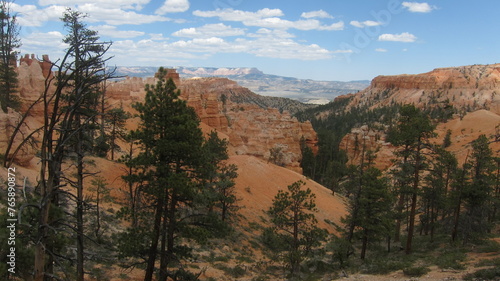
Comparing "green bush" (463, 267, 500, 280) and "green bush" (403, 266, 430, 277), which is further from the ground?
"green bush" (463, 267, 500, 280)

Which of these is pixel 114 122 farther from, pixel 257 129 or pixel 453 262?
pixel 257 129

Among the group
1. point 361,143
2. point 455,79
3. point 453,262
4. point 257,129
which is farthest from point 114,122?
point 455,79

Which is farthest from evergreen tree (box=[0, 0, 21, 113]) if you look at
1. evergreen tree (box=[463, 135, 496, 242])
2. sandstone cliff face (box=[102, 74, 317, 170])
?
evergreen tree (box=[463, 135, 496, 242])

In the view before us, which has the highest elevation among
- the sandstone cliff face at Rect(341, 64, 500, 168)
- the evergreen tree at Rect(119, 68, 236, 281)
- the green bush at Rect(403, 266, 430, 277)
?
the sandstone cliff face at Rect(341, 64, 500, 168)

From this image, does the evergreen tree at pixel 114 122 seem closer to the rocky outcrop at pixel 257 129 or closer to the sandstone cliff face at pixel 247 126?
the sandstone cliff face at pixel 247 126

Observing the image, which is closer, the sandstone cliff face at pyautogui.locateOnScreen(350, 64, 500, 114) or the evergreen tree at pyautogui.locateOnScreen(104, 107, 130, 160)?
the evergreen tree at pyautogui.locateOnScreen(104, 107, 130, 160)

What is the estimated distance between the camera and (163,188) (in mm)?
10578

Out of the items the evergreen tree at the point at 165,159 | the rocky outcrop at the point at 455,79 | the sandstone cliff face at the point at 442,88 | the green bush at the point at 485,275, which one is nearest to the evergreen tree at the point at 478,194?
the green bush at the point at 485,275

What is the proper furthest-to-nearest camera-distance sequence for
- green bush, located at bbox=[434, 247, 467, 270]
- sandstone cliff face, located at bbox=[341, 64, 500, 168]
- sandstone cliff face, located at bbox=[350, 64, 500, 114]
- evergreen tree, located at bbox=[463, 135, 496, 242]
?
sandstone cliff face, located at bbox=[350, 64, 500, 114] → sandstone cliff face, located at bbox=[341, 64, 500, 168] → evergreen tree, located at bbox=[463, 135, 496, 242] → green bush, located at bbox=[434, 247, 467, 270]

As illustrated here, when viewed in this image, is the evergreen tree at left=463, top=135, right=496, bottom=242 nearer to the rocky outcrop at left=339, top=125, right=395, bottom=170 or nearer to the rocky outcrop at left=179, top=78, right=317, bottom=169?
the rocky outcrop at left=179, top=78, right=317, bottom=169

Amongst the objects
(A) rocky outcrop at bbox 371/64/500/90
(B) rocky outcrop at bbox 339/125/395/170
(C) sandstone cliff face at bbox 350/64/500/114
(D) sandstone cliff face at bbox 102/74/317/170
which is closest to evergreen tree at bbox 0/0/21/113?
(D) sandstone cliff face at bbox 102/74/317/170

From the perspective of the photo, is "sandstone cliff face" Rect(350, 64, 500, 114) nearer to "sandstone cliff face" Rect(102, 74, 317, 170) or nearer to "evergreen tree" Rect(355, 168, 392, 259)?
"sandstone cliff face" Rect(102, 74, 317, 170)

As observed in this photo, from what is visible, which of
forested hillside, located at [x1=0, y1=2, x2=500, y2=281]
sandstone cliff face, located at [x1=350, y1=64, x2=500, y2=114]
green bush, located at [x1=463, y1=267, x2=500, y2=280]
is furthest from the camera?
sandstone cliff face, located at [x1=350, y1=64, x2=500, y2=114]

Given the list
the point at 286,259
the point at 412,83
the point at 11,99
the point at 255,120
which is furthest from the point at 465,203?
the point at 412,83
